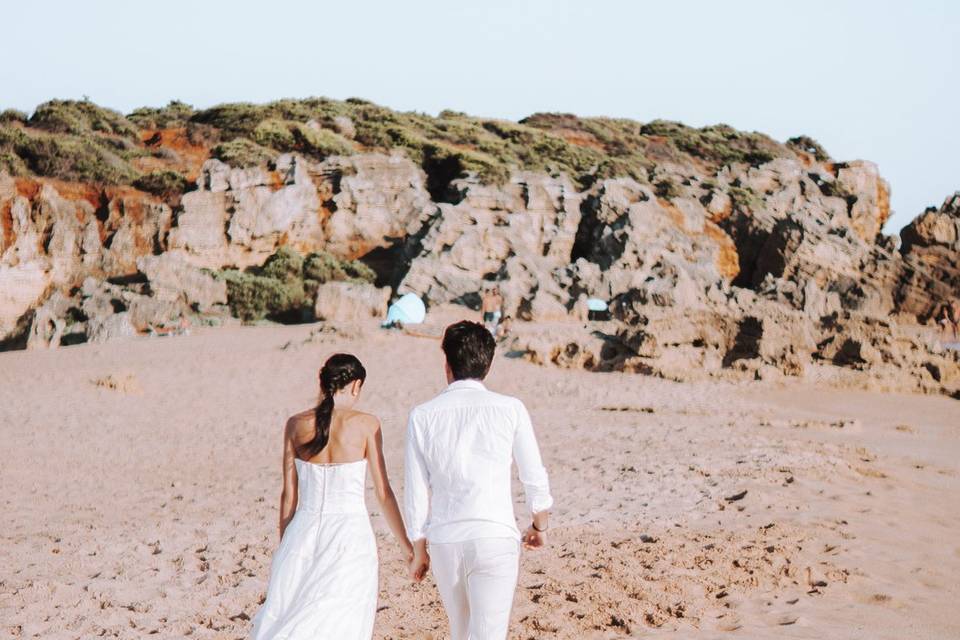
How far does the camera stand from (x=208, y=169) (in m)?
26.6

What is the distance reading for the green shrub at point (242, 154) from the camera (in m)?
27.8

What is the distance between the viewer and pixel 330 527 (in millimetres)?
3418

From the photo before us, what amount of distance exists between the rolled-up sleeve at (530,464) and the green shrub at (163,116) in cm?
3693

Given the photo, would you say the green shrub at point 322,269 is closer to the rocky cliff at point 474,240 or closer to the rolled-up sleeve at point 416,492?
the rocky cliff at point 474,240

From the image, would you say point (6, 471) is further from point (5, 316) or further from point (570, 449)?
point (5, 316)

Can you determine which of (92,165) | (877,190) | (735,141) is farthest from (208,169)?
(735,141)

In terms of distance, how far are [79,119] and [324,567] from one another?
3633 centimetres

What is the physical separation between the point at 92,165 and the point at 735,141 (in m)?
40.9

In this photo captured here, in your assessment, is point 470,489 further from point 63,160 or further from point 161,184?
point 63,160

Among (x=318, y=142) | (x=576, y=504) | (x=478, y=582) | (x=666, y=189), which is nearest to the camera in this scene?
(x=478, y=582)

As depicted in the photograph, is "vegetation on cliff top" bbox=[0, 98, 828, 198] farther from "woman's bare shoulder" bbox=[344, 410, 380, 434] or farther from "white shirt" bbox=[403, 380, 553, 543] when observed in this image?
"white shirt" bbox=[403, 380, 553, 543]

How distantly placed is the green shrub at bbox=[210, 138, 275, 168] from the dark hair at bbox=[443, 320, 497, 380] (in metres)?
25.6

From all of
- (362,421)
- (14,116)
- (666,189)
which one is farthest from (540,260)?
(14,116)

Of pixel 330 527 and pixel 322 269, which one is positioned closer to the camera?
pixel 330 527
